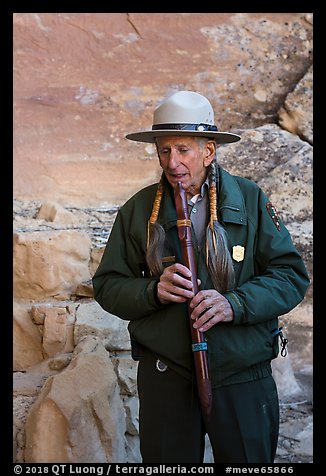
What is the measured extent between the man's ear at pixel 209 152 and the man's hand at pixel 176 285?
43 cm

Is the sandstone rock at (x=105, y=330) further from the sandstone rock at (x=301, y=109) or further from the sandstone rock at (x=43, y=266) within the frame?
the sandstone rock at (x=301, y=109)

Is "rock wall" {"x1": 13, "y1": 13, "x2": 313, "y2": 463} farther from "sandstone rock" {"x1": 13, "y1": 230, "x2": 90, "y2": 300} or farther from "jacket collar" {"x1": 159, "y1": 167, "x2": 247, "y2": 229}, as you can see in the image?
"jacket collar" {"x1": 159, "y1": 167, "x2": 247, "y2": 229}

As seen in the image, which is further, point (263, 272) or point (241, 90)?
point (241, 90)

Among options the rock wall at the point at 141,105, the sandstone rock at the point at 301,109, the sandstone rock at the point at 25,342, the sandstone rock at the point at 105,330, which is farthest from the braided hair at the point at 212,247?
the sandstone rock at the point at 301,109

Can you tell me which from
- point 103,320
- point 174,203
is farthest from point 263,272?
point 103,320

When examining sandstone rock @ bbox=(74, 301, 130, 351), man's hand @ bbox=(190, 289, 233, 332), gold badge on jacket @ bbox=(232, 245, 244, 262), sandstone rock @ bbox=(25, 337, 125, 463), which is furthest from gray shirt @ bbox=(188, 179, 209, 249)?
sandstone rock @ bbox=(74, 301, 130, 351)

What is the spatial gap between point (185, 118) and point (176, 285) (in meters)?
0.61

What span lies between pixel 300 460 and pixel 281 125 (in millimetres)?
2527

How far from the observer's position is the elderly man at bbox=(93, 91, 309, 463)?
2451 millimetres

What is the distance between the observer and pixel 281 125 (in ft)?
18.0
